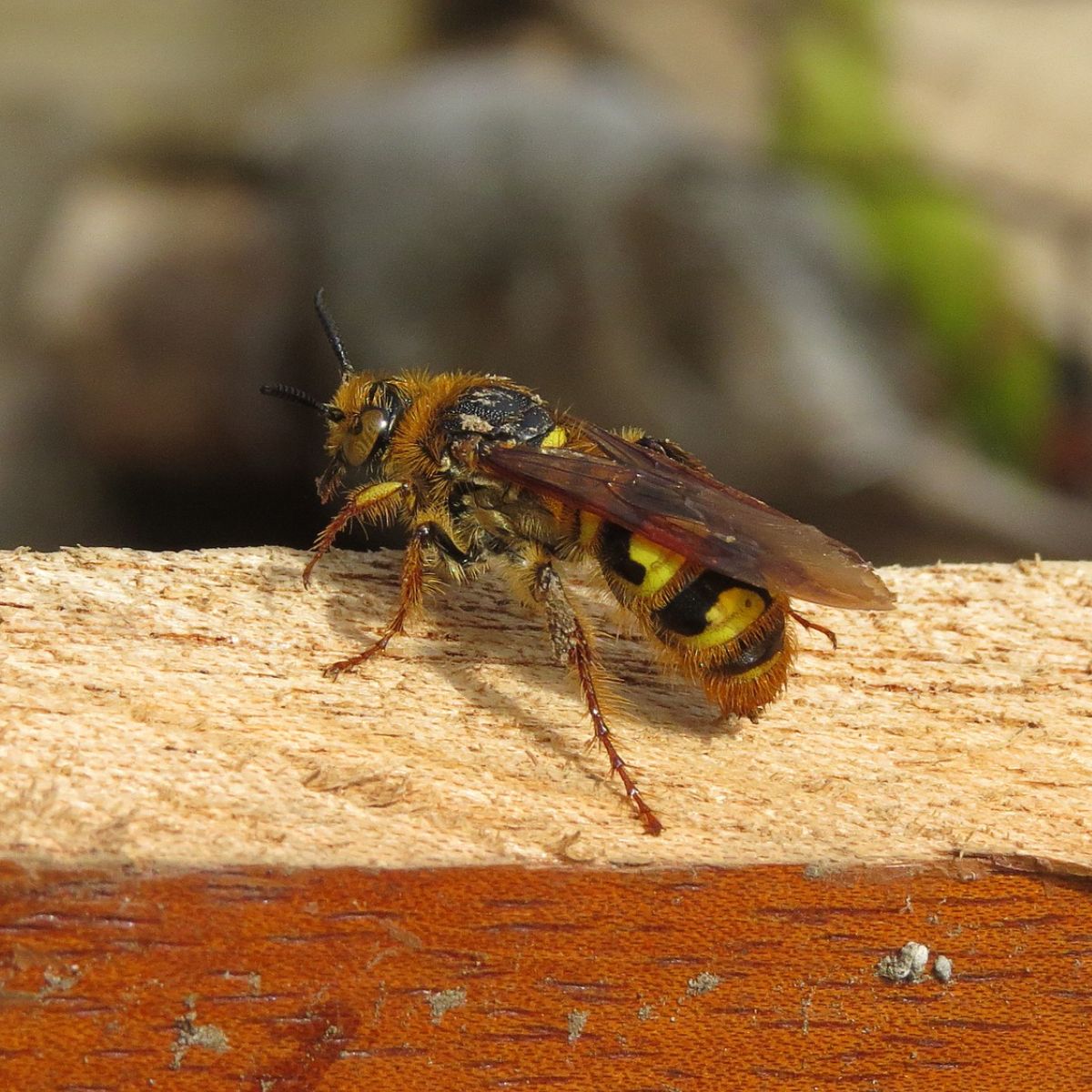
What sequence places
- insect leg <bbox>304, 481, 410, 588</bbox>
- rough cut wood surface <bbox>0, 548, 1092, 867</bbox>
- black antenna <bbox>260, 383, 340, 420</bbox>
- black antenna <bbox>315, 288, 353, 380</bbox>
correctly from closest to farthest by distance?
rough cut wood surface <bbox>0, 548, 1092, 867</bbox> → insect leg <bbox>304, 481, 410, 588</bbox> → black antenna <bbox>260, 383, 340, 420</bbox> → black antenna <bbox>315, 288, 353, 380</bbox>

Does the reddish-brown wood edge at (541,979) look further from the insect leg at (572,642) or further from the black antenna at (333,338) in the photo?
the black antenna at (333,338)

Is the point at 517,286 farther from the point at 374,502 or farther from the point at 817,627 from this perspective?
the point at 817,627

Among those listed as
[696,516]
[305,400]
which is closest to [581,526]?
[696,516]

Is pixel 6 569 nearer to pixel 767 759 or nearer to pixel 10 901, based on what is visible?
pixel 10 901

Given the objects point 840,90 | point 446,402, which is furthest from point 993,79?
point 446,402

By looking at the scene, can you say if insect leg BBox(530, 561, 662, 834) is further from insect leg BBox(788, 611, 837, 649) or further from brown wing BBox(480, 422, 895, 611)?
insect leg BBox(788, 611, 837, 649)

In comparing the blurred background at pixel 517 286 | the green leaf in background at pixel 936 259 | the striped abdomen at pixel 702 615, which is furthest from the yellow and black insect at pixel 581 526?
the green leaf in background at pixel 936 259

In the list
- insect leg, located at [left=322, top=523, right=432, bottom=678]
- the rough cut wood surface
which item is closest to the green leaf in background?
the rough cut wood surface

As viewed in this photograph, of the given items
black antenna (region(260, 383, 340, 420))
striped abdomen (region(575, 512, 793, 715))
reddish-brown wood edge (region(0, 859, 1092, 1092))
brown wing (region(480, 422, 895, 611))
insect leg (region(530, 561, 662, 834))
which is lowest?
reddish-brown wood edge (region(0, 859, 1092, 1092))
